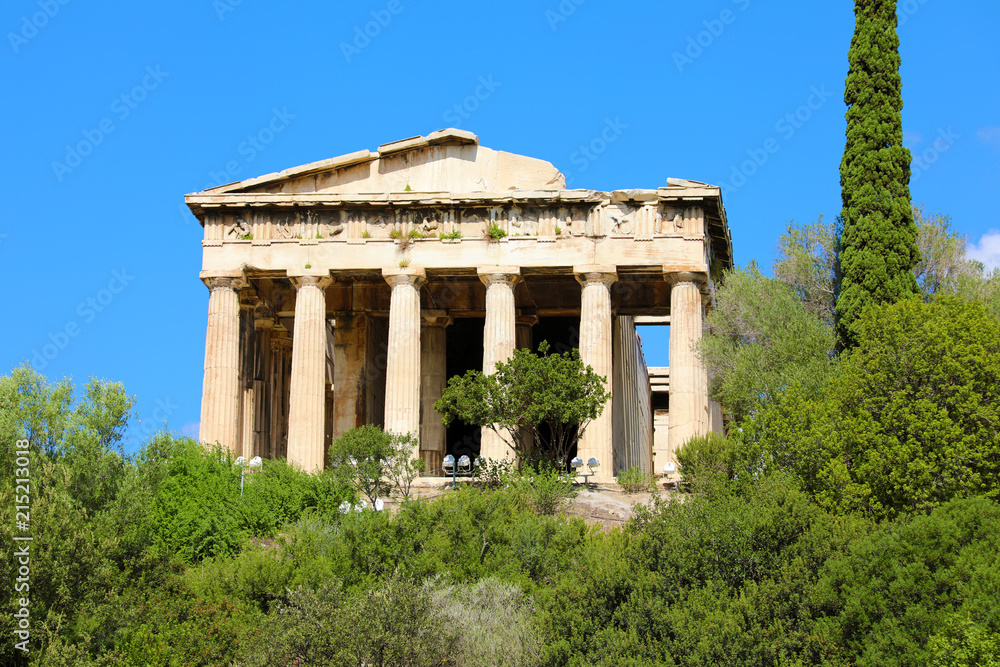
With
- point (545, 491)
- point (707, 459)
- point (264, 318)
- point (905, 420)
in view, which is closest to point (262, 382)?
point (264, 318)

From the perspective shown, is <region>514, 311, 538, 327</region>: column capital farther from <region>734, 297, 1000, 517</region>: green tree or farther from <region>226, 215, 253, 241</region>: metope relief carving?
<region>734, 297, 1000, 517</region>: green tree

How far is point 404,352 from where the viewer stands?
43375mm

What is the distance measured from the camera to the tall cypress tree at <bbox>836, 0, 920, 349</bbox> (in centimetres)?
3894

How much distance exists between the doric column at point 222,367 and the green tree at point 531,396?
7654 mm

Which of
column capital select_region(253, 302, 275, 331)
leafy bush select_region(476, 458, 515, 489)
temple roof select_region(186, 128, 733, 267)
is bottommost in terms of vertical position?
leafy bush select_region(476, 458, 515, 489)

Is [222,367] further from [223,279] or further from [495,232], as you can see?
[495,232]

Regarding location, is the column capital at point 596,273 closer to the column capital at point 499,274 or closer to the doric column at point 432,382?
the column capital at point 499,274

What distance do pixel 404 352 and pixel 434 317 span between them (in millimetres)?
5867

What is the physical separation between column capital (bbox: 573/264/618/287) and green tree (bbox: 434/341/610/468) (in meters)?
4.19

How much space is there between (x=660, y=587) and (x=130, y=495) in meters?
12.0

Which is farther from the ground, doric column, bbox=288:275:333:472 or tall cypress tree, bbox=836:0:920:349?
tall cypress tree, bbox=836:0:920:349

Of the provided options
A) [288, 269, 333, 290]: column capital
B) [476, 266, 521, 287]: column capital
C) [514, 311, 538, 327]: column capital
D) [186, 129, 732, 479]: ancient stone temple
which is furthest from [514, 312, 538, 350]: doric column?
[288, 269, 333, 290]: column capital

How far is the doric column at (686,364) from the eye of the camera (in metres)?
42.2

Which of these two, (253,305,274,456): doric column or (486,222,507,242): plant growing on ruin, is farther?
(253,305,274,456): doric column
